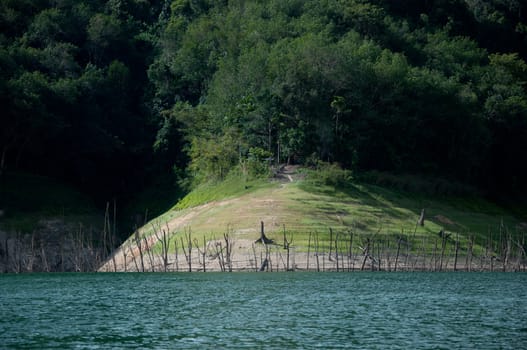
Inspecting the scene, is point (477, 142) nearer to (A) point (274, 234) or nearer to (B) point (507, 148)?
(B) point (507, 148)

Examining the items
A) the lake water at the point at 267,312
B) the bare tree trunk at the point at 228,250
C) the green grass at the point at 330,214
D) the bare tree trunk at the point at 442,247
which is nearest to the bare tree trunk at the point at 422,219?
the green grass at the point at 330,214

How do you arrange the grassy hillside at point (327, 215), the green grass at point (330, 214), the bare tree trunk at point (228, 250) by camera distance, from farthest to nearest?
the green grass at point (330, 214) < the grassy hillside at point (327, 215) < the bare tree trunk at point (228, 250)

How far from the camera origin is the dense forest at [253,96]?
364 feet

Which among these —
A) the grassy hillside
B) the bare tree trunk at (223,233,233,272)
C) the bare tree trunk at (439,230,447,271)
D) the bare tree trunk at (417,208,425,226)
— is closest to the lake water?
the bare tree trunk at (223,233,233,272)

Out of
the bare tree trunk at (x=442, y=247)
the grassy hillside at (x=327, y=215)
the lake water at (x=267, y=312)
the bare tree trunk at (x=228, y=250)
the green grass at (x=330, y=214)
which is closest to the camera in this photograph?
the lake water at (x=267, y=312)

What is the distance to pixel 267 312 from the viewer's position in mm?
50312

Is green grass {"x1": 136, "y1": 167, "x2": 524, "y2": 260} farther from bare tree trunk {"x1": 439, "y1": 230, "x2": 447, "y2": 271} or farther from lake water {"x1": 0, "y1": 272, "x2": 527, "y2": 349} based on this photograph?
lake water {"x1": 0, "y1": 272, "x2": 527, "y2": 349}

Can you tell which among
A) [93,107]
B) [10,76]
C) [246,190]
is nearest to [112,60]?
[93,107]

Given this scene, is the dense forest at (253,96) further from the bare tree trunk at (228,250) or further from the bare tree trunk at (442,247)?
the bare tree trunk at (228,250)

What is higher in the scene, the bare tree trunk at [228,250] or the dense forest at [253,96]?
the dense forest at [253,96]

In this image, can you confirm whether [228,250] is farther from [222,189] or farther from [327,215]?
[222,189]

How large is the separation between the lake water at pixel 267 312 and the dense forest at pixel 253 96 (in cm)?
3736

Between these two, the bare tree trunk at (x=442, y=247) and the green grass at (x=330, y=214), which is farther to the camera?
the green grass at (x=330, y=214)

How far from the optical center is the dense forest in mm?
110938
